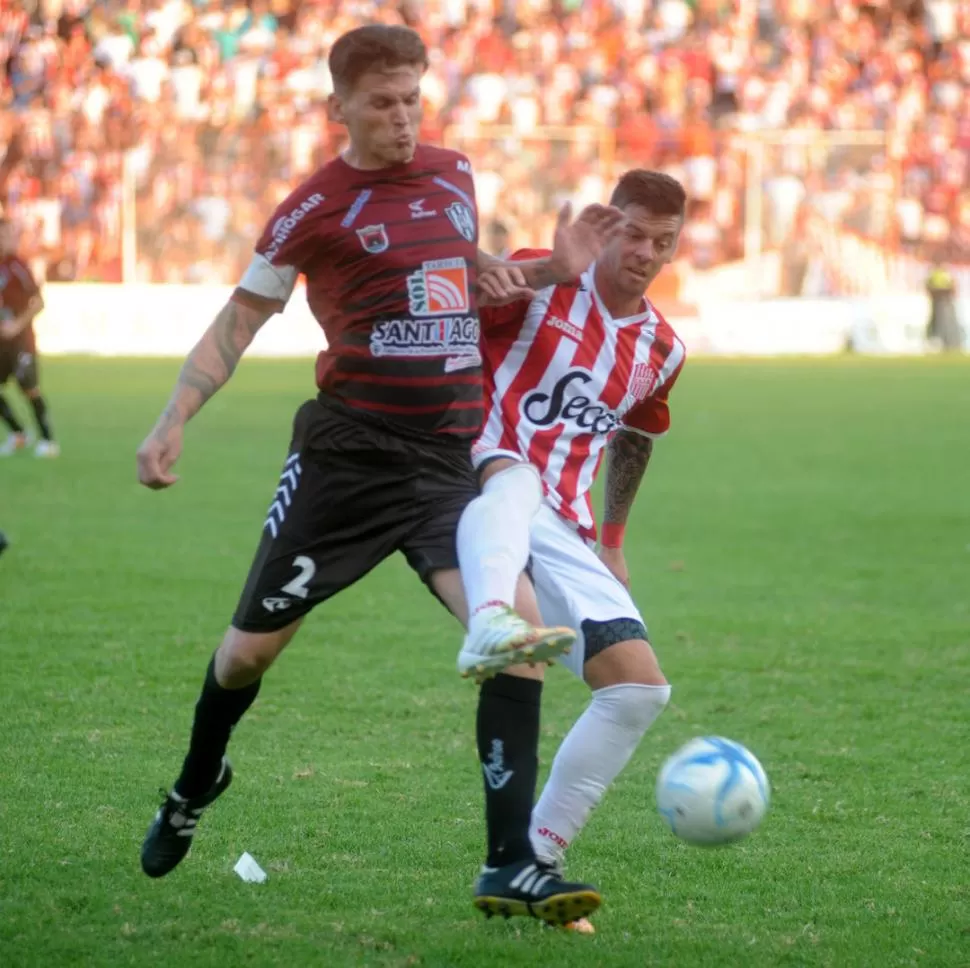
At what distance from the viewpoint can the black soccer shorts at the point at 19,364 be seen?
14086 mm

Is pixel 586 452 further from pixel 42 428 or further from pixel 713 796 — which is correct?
pixel 42 428

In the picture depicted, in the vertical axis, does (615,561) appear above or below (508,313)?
below

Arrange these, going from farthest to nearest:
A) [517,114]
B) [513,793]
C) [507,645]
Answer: [517,114], [513,793], [507,645]

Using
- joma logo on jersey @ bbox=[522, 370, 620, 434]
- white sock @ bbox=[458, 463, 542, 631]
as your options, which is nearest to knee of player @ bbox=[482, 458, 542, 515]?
white sock @ bbox=[458, 463, 542, 631]

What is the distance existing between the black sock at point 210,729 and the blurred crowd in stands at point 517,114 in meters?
22.3

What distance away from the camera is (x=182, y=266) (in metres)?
25.9

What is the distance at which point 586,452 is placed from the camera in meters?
4.43

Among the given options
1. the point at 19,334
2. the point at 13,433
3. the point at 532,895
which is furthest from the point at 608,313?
the point at 13,433

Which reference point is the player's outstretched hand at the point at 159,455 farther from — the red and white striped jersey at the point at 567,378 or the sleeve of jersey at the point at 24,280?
the sleeve of jersey at the point at 24,280

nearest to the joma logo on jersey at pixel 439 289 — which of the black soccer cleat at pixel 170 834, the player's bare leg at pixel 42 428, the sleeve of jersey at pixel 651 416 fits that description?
the sleeve of jersey at pixel 651 416

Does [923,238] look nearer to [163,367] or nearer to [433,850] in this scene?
[163,367]

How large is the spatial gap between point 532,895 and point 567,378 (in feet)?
4.72

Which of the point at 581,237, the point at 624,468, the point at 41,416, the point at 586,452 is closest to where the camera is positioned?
the point at 581,237

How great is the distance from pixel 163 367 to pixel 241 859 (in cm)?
1961
